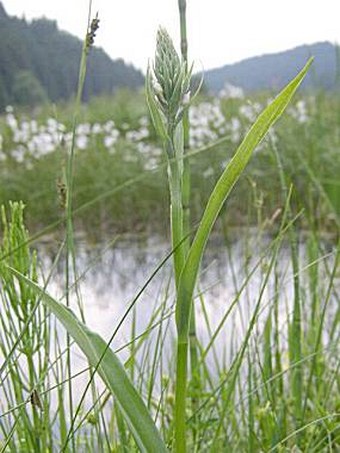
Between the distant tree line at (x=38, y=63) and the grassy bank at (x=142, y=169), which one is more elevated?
the distant tree line at (x=38, y=63)

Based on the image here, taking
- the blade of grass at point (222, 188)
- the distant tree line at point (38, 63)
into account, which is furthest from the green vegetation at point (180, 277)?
the distant tree line at point (38, 63)

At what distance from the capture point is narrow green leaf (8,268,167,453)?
457 millimetres

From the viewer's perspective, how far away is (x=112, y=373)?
46cm

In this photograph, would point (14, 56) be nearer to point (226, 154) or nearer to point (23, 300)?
point (226, 154)

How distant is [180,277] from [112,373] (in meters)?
0.07

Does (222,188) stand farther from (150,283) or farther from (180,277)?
(150,283)

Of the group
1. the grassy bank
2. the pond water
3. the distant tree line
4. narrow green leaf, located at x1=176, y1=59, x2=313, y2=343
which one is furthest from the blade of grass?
the grassy bank

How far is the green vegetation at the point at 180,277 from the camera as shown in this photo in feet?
1.54

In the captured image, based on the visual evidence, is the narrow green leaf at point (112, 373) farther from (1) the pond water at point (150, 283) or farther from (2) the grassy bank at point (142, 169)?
(2) the grassy bank at point (142, 169)

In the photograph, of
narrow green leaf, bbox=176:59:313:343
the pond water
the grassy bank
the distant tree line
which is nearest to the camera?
narrow green leaf, bbox=176:59:313:343

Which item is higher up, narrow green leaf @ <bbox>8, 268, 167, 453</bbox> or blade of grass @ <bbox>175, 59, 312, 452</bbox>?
blade of grass @ <bbox>175, 59, 312, 452</bbox>

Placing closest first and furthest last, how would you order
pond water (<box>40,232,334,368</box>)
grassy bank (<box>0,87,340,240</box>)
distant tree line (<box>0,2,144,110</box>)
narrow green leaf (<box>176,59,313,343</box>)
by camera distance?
narrow green leaf (<box>176,59,313,343</box>) < pond water (<box>40,232,334,368</box>) < distant tree line (<box>0,2,144,110</box>) < grassy bank (<box>0,87,340,240</box>)

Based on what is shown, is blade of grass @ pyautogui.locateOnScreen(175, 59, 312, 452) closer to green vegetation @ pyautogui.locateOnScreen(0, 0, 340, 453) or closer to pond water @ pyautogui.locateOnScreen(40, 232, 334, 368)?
green vegetation @ pyautogui.locateOnScreen(0, 0, 340, 453)

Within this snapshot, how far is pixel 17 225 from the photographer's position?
2.14ft
